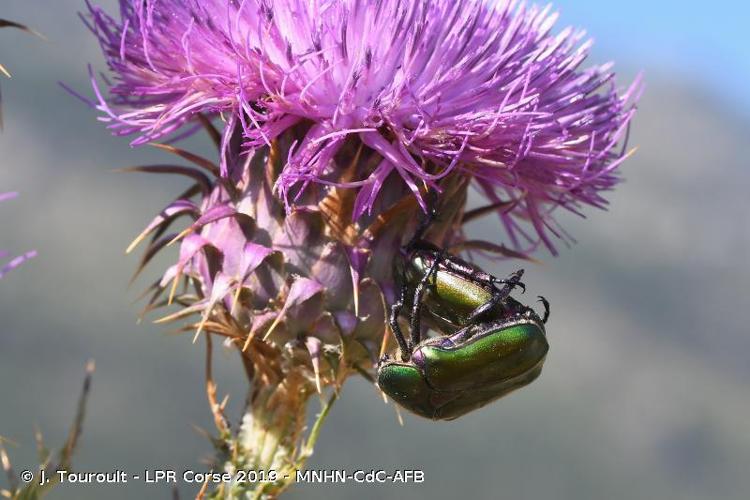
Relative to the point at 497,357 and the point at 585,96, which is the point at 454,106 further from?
the point at 497,357

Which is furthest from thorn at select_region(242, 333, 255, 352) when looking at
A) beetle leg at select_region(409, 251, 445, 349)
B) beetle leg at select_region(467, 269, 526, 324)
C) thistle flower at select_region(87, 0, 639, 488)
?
beetle leg at select_region(467, 269, 526, 324)

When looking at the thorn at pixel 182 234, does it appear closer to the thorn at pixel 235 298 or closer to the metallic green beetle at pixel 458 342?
the thorn at pixel 235 298

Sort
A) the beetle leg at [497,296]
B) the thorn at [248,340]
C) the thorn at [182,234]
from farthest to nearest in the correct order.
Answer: the thorn at [182,234] → the beetle leg at [497,296] → the thorn at [248,340]

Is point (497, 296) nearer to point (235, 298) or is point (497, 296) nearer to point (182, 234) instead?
point (235, 298)

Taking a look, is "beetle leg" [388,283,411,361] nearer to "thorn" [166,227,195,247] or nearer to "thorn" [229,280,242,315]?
"thorn" [229,280,242,315]

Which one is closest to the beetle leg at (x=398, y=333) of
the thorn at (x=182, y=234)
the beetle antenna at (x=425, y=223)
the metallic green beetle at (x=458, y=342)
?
the metallic green beetle at (x=458, y=342)

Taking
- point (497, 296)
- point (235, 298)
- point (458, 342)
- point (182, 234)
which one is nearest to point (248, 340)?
point (235, 298)
